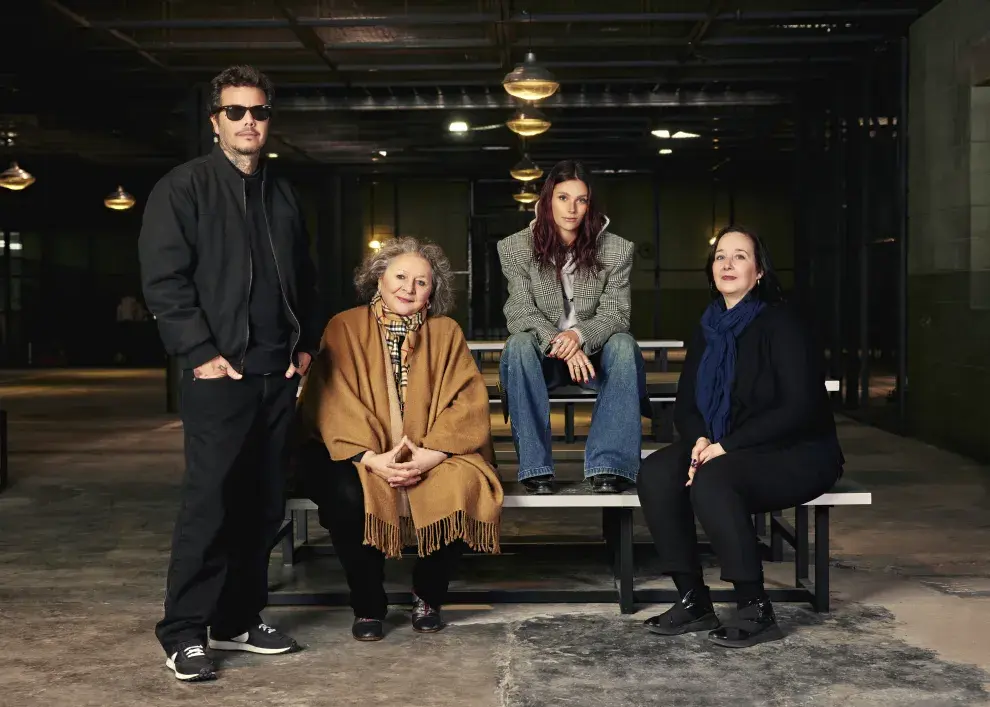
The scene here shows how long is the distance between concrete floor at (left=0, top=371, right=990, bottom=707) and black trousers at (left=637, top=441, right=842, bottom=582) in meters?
0.27

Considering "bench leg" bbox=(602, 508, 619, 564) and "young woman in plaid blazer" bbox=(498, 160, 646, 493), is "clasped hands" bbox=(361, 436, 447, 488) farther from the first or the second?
"bench leg" bbox=(602, 508, 619, 564)

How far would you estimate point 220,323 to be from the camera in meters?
3.51

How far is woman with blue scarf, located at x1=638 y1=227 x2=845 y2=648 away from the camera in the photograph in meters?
3.86

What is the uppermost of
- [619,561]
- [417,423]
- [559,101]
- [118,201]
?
[559,101]

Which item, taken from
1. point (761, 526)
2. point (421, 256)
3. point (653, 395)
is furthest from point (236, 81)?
point (761, 526)

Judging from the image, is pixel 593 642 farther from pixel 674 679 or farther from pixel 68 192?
pixel 68 192

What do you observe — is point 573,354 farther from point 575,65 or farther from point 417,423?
point 575,65

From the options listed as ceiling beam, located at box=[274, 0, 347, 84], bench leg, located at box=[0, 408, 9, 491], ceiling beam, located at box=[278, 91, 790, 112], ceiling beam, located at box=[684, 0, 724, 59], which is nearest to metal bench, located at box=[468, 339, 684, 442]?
ceiling beam, located at box=[684, 0, 724, 59]

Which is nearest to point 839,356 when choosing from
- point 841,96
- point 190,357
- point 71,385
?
point 841,96

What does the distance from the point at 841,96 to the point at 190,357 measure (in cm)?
1031

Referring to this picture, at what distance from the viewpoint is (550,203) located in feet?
14.8

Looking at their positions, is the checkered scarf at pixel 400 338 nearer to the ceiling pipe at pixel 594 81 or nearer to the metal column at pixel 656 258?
the ceiling pipe at pixel 594 81

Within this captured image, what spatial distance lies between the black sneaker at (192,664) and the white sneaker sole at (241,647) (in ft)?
0.81

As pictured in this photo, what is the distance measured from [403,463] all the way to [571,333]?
84cm
